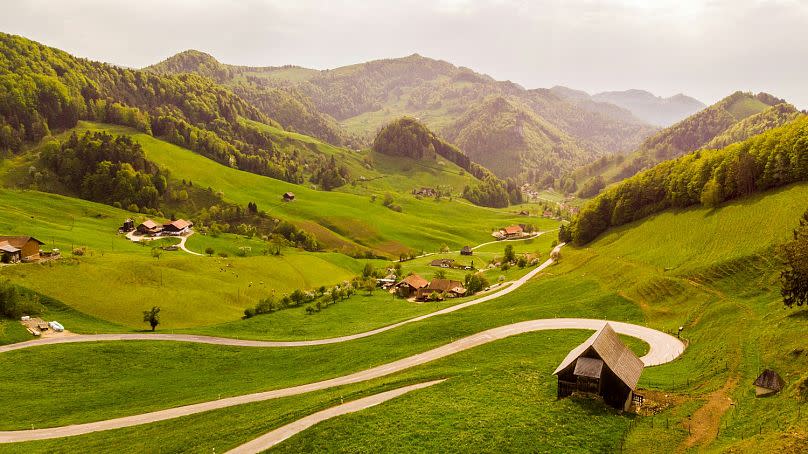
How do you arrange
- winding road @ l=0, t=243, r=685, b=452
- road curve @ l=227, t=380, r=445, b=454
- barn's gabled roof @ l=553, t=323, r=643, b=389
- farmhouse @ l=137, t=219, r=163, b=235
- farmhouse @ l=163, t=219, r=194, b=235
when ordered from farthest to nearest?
farmhouse @ l=163, t=219, r=194, b=235 < farmhouse @ l=137, t=219, r=163, b=235 < winding road @ l=0, t=243, r=685, b=452 < road curve @ l=227, t=380, r=445, b=454 < barn's gabled roof @ l=553, t=323, r=643, b=389

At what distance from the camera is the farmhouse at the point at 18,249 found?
347ft

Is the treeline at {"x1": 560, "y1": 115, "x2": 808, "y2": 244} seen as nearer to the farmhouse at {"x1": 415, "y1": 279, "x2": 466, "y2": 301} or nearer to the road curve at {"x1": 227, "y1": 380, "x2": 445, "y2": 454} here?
the farmhouse at {"x1": 415, "y1": 279, "x2": 466, "y2": 301}

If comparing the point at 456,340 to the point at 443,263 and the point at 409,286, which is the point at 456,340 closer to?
the point at 409,286

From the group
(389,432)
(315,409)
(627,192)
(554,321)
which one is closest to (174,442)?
(315,409)

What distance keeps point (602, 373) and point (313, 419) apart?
93.8 ft

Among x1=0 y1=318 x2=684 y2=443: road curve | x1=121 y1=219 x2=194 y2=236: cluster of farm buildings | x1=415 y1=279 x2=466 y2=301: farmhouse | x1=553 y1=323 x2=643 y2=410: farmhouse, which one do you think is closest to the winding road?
x1=0 y1=318 x2=684 y2=443: road curve

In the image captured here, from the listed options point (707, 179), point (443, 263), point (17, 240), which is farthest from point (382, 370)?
point (443, 263)

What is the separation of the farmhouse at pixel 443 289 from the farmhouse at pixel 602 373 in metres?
74.5

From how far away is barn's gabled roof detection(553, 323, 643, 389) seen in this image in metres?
42.9

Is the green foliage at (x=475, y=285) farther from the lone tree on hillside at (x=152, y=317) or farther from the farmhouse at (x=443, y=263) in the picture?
the lone tree on hillside at (x=152, y=317)

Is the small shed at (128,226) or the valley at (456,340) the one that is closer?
the valley at (456,340)

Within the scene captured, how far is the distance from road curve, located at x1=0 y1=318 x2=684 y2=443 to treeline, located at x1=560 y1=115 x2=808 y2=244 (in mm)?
51137

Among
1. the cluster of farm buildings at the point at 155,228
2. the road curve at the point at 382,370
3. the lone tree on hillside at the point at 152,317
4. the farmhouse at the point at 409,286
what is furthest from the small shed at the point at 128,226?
the road curve at the point at 382,370

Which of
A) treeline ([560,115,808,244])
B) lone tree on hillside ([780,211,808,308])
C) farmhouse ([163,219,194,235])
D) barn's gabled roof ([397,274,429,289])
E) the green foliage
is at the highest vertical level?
treeline ([560,115,808,244])
